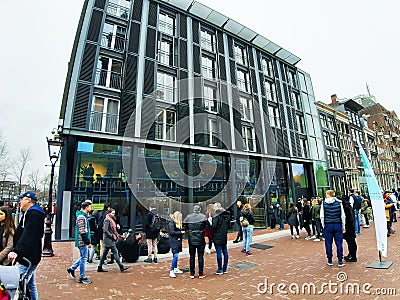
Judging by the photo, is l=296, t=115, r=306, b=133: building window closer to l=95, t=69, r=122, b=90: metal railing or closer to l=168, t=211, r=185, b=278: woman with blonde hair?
l=95, t=69, r=122, b=90: metal railing

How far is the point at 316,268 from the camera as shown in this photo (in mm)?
6156

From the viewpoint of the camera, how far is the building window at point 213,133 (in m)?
17.2

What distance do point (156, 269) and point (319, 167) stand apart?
24495 millimetres

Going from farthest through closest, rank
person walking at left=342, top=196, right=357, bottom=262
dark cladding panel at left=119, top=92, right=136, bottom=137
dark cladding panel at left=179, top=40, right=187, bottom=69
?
dark cladding panel at left=179, top=40, right=187, bottom=69 → dark cladding panel at left=119, top=92, right=136, bottom=137 → person walking at left=342, top=196, right=357, bottom=262

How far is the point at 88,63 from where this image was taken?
13516mm

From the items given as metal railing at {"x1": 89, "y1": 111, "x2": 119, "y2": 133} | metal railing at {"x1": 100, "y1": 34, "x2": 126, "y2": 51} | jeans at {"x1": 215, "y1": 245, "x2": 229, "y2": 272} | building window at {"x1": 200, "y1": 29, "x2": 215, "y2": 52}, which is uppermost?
building window at {"x1": 200, "y1": 29, "x2": 215, "y2": 52}

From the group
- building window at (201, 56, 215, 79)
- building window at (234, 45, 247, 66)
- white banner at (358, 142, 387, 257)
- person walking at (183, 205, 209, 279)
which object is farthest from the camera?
building window at (234, 45, 247, 66)

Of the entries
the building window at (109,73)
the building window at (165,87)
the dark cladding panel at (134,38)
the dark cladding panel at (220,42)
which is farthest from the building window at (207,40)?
the building window at (109,73)

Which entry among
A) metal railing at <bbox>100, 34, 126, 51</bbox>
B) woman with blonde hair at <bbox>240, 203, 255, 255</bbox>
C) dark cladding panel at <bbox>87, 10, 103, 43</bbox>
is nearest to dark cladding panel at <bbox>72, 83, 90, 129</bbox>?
dark cladding panel at <bbox>87, 10, 103, 43</bbox>

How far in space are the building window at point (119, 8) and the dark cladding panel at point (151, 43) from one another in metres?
1.83

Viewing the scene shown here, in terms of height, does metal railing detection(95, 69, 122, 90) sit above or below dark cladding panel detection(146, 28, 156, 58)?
below

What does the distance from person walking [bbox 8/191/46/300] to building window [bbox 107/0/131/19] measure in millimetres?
15284

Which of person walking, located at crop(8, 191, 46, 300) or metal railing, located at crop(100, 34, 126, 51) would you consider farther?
metal railing, located at crop(100, 34, 126, 51)

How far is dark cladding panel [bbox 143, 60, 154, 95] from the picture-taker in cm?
1501
